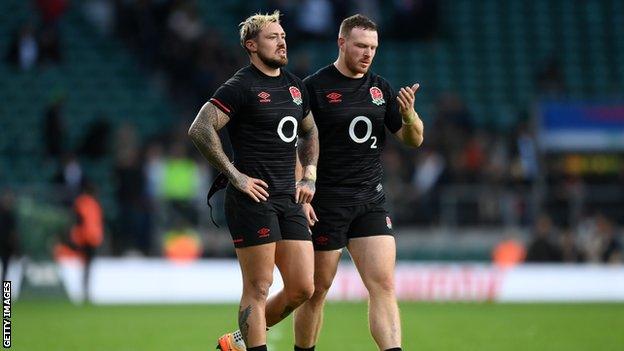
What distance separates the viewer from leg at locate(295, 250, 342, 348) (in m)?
10.0

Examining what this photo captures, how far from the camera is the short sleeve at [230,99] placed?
9.42 m

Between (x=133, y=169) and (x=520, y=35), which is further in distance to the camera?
(x=520, y=35)

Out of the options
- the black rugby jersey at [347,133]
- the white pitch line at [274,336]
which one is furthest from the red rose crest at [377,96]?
the white pitch line at [274,336]

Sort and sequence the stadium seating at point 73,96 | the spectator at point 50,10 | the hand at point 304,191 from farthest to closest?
the spectator at point 50,10
the stadium seating at point 73,96
the hand at point 304,191

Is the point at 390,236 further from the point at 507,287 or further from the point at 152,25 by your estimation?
the point at 152,25

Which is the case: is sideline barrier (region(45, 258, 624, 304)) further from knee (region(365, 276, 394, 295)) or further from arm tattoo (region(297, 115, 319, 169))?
knee (region(365, 276, 394, 295))

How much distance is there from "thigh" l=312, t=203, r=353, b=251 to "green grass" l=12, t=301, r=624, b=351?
2.66 m

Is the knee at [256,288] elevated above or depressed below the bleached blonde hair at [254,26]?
below

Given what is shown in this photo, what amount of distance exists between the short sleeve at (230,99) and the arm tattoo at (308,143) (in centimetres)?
61

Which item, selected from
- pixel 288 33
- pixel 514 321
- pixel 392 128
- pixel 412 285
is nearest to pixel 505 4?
pixel 288 33

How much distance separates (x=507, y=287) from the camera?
21531 mm

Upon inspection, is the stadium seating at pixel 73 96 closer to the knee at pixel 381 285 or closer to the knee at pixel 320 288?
the knee at pixel 320 288

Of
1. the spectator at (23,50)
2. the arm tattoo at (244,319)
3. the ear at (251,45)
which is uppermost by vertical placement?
the spectator at (23,50)

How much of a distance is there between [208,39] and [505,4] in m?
7.43
